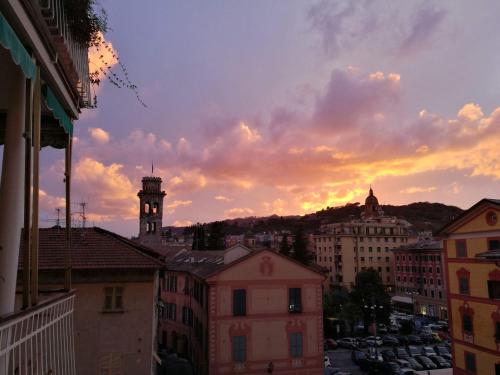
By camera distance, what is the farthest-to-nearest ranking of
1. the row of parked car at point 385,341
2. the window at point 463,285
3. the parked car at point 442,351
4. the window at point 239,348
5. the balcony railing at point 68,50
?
the row of parked car at point 385,341
the parked car at point 442,351
the window at point 463,285
the window at point 239,348
the balcony railing at point 68,50

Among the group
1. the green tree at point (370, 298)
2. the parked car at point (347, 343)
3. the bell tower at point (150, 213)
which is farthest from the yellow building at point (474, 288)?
the bell tower at point (150, 213)

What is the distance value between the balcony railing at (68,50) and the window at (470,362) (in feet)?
102

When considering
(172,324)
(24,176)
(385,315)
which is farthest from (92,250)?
(385,315)

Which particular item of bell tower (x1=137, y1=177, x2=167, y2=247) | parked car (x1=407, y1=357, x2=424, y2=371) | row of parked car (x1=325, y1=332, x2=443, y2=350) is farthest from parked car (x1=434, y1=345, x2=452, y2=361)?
bell tower (x1=137, y1=177, x2=167, y2=247)

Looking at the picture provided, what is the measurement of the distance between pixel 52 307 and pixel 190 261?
3490 centimetres

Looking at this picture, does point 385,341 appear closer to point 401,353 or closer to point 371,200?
point 401,353

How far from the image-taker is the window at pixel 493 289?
2605 centimetres

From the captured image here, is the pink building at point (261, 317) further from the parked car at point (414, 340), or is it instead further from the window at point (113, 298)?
the parked car at point (414, 340)

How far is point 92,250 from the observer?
17438 mm

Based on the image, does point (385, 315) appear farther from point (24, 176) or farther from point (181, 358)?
point (24, 176)

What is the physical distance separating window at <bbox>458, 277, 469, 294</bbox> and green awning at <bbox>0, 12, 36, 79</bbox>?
3137 cm

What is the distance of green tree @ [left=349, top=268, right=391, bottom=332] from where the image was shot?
54062mm

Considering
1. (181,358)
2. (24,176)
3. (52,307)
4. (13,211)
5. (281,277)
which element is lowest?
(181,358)

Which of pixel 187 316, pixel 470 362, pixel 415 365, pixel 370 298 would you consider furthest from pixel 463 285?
pixel 370 298
